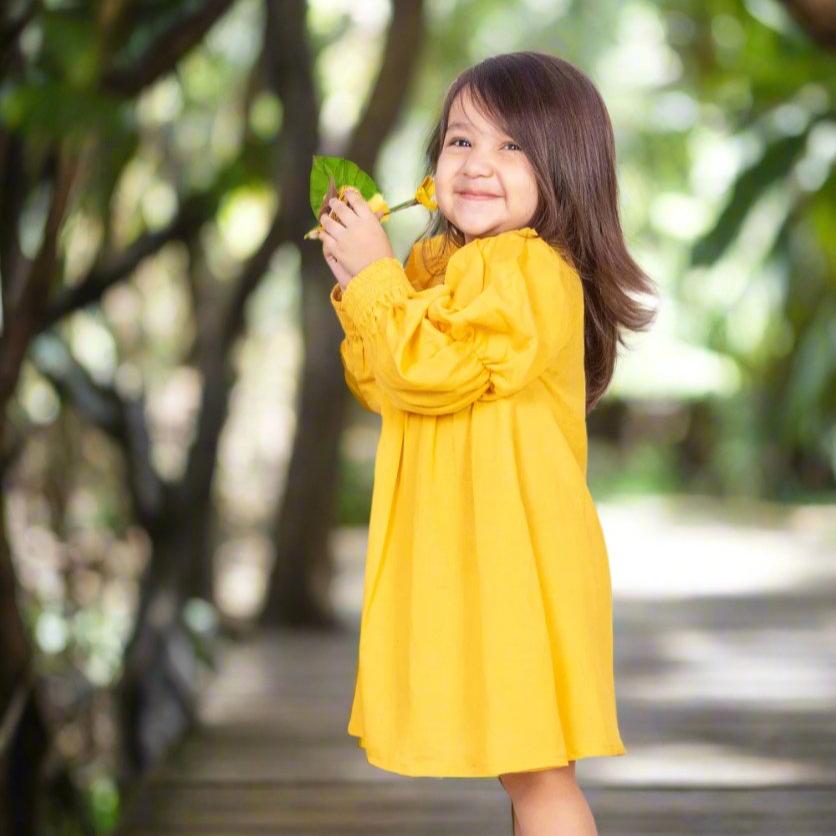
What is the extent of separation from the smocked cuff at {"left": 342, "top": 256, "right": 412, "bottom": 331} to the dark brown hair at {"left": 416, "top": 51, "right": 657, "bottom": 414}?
210mm

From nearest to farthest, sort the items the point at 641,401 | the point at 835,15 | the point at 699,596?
the point at 835,15 → the point at 699,596 → the point at 641,401

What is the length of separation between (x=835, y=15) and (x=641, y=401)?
1170 cm

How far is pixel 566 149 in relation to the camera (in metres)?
2.02

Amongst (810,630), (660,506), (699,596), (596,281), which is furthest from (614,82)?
(596,281)

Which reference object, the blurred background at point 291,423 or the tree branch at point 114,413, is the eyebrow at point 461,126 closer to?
the blurred background at point 291,423

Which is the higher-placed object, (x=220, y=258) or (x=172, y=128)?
(x=172, y=128)

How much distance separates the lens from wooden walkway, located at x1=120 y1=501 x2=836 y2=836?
10.6ft

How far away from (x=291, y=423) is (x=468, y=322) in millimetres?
5226

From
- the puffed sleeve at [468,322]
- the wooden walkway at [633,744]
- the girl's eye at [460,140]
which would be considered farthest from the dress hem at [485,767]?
the wooden walkway at [633,744]

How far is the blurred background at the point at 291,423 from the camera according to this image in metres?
3.32

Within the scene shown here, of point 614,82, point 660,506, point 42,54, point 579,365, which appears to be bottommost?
point 660,506

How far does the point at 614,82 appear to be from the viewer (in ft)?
34.2

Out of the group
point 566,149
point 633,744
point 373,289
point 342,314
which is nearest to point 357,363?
point 342,314

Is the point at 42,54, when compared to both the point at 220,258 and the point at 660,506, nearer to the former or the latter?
the point at 220,258
